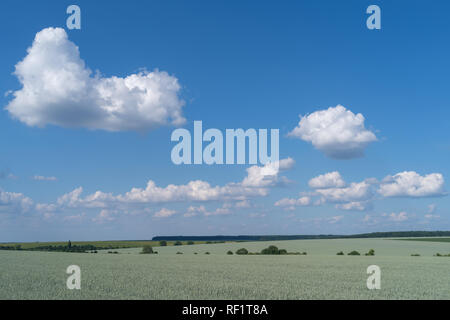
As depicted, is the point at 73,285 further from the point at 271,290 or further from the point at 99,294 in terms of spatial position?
the point at 271,290

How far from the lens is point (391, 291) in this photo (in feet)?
66.7

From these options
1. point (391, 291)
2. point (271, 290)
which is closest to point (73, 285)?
point (271, 290)
